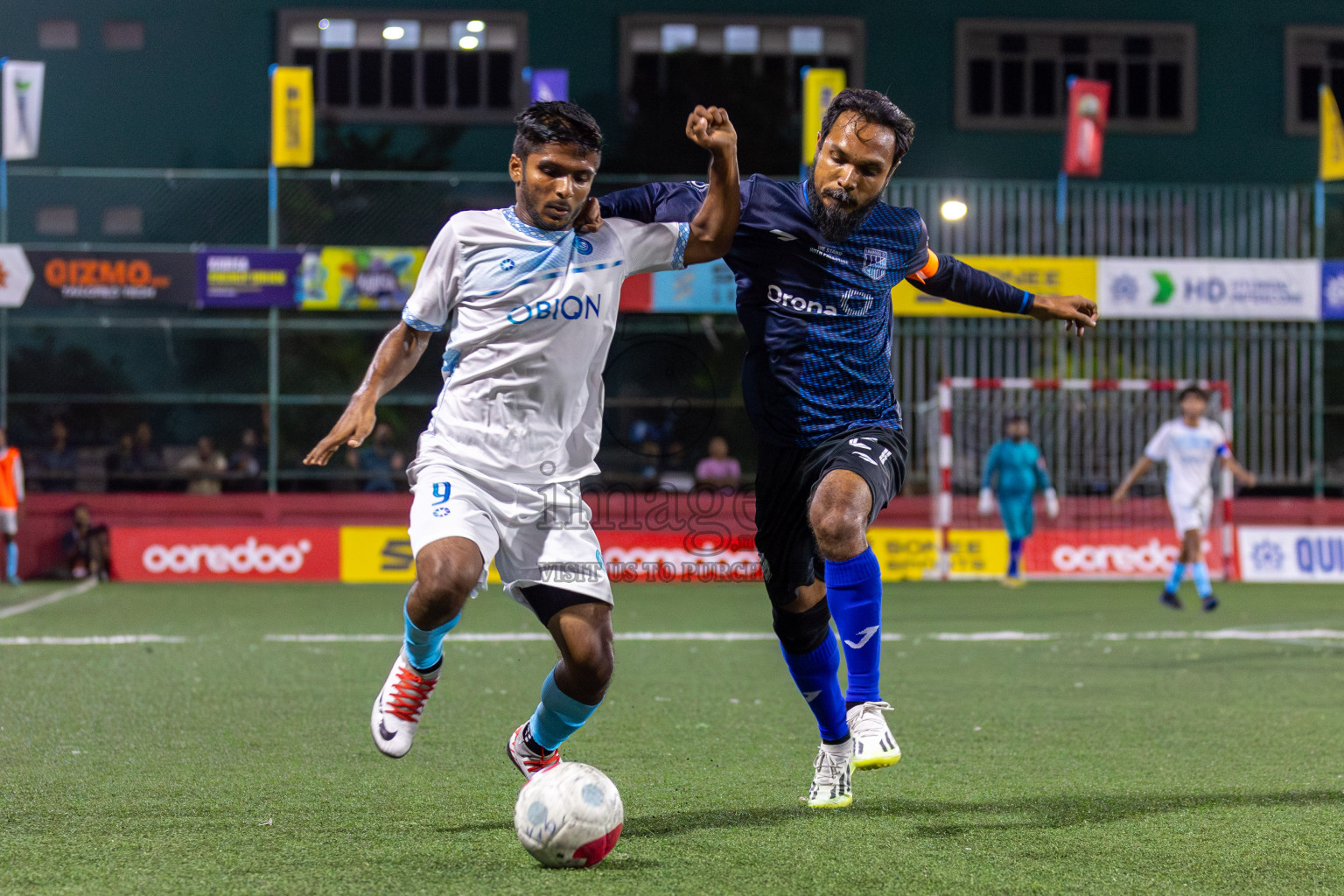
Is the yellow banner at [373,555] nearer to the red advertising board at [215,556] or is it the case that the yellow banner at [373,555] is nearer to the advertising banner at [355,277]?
the red advertising board at [215,556]

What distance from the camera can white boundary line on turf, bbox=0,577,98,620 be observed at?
13.4 meters

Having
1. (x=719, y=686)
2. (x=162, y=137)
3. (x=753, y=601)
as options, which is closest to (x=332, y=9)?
(x=162, y=137)

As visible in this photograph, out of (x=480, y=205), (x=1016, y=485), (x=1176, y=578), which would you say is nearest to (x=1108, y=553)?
(x=1016, y=485)

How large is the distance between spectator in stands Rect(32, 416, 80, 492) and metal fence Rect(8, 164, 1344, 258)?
2.83 metres

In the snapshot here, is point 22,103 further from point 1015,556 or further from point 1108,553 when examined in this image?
point 1108,553

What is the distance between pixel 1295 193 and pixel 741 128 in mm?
8676

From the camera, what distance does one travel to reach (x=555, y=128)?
4.35 metres

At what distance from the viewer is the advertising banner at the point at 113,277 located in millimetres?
18422

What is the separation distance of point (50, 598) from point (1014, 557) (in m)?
10.8

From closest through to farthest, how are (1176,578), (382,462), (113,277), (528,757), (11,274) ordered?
(528,757) < (1176,578) < (11,274) < (113,277) < (382,462)

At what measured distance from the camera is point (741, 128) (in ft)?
78.3

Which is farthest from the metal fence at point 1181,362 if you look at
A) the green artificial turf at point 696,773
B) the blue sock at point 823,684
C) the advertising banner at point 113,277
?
the blue sock at point 823,684

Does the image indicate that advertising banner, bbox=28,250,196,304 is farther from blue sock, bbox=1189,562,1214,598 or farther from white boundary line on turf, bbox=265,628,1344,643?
blue sock, bbox=1189,562,1214,598

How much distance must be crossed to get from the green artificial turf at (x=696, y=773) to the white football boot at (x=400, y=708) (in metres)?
0.27
